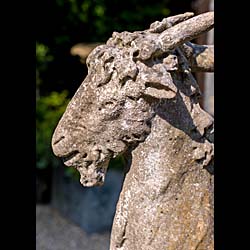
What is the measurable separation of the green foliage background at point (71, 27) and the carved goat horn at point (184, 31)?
15.8ft

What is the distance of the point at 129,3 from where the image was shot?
24.2 feet

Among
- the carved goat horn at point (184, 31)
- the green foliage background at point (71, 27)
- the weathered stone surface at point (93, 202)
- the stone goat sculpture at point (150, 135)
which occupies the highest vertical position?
the green foliage background at point (71, 27)

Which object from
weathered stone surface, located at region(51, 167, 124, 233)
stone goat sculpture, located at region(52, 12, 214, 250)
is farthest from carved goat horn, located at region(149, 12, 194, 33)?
weathered stone surface, located at region(51, 167, 124, 233)

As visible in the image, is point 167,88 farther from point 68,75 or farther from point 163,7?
point 163,7

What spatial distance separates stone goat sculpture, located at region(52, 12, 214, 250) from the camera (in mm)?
2170

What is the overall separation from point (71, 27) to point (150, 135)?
519 centimetres

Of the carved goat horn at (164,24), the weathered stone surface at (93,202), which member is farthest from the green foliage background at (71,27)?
the carved goat horn at (164,24)

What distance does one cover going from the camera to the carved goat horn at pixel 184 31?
218 cm

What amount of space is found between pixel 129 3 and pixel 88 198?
7.10 ft

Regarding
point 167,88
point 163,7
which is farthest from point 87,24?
point 167,88

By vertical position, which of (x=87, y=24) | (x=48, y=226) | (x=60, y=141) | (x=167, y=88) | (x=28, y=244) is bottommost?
(x=48, y=226)

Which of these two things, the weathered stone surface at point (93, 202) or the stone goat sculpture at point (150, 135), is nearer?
the stone goat sculpture at point (150, 135)

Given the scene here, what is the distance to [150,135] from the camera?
2215 millimetres

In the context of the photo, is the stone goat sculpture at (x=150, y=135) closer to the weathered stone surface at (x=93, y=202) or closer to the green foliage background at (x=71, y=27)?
the weathered stone surface at (x=93, y=202)
